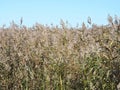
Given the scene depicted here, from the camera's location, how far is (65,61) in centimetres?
482

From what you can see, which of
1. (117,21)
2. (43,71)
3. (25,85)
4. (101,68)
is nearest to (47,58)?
(43,71)

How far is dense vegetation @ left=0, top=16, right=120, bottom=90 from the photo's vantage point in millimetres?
4480

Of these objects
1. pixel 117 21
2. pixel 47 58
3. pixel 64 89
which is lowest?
pixel 64 89

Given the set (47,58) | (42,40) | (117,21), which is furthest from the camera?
(42,40)

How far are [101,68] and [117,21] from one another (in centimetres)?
67

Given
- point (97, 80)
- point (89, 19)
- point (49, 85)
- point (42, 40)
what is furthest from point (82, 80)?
point (42, 40)

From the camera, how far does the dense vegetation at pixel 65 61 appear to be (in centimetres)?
448

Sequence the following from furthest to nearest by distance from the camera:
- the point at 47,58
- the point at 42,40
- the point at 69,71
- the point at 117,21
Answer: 1. the point at 42,40
2. the point at 47,58
3. the point at 69,71
4. the point at 117,21

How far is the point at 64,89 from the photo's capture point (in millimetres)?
4828

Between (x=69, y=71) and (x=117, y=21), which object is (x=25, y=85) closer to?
(x=69, y=71)

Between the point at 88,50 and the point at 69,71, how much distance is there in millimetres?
388

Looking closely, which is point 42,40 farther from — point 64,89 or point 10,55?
point 64,89

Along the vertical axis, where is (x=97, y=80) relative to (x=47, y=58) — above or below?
below

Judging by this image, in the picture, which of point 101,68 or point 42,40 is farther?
point 42,40
